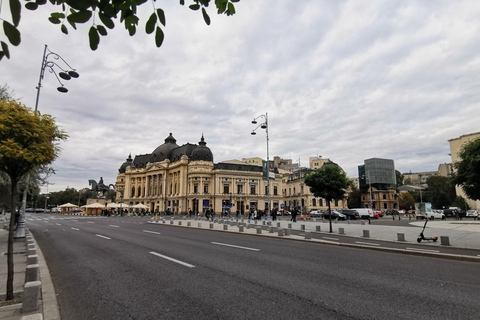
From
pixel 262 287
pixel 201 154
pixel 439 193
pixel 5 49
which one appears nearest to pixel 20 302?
pixel 262 287

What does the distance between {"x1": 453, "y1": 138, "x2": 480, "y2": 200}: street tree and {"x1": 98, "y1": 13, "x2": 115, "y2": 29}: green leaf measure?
1512 cm

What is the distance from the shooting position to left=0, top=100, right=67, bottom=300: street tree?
5.50m

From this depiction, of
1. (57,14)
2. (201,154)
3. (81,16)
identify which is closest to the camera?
(81,16)

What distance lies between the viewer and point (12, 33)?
2.06 metres

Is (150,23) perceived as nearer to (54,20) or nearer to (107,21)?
(107,21)

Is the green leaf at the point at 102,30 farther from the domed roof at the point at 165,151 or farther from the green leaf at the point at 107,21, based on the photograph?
the domed roof at the point at 165,151

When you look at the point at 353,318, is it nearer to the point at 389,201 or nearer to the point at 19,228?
the point at 19,228

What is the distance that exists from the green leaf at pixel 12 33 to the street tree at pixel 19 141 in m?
4.42

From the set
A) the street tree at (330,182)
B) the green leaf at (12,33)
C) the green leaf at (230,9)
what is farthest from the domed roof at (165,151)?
the green leaf at (12,33)

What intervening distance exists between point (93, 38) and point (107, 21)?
0.70 feet

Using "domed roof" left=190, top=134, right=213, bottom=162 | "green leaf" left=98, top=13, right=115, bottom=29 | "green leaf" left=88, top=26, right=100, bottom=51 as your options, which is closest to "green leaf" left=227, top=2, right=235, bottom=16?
"green leaf" left=98, top=13, right=115, bottom=29

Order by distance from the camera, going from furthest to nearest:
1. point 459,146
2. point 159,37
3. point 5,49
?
point 459,146, point 159,37, point 5,49

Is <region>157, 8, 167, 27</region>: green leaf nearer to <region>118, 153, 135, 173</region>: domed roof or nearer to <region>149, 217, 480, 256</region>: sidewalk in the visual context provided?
<region>149, 217, 480, 256</region>: sidewalk

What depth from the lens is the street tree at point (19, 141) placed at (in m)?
5.50
